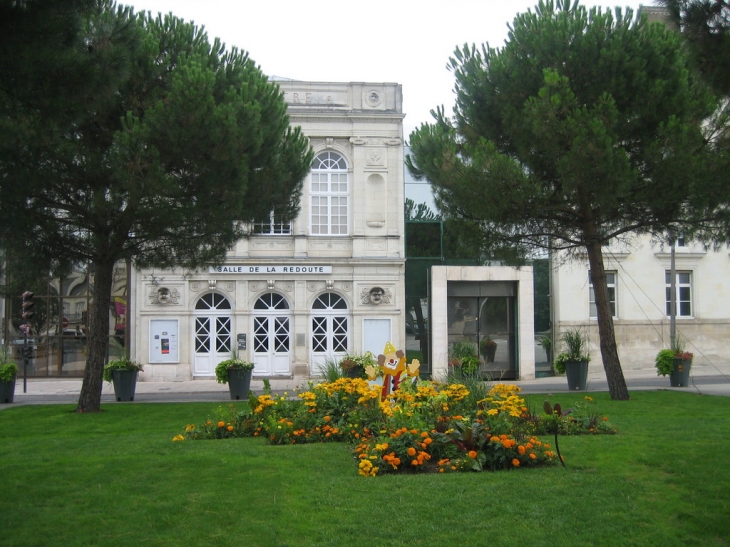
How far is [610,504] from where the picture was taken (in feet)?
21.1

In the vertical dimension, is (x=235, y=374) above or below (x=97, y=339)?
below

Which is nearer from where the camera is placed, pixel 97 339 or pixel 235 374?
pixel 97 339

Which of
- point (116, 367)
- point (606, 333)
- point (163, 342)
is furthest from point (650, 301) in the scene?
point (116, 367)

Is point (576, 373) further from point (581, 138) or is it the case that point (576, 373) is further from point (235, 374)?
point (235, 374)

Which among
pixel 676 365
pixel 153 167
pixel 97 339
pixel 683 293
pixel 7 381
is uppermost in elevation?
pixel 153 167

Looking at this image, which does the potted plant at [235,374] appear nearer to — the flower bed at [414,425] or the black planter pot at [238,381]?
the black planter pot at [238,381]

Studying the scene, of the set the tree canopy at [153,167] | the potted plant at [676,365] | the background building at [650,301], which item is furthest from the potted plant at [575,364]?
the tree canopy at [153,167]

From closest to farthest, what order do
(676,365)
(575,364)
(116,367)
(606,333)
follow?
(606,333) → (116,367) → (575,364) → (676,365)

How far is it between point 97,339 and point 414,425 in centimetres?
937

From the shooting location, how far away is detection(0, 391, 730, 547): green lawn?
19.2 feet

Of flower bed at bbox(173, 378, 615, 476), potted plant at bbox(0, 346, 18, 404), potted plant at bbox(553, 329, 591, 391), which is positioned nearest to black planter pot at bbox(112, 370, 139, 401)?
potted plant at bbox(0, 346, 18, 404)

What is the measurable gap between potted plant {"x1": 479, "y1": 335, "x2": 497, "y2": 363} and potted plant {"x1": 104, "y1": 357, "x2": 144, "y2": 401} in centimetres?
1313

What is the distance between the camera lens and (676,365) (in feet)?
68.2

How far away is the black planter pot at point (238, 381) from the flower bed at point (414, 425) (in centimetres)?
764
